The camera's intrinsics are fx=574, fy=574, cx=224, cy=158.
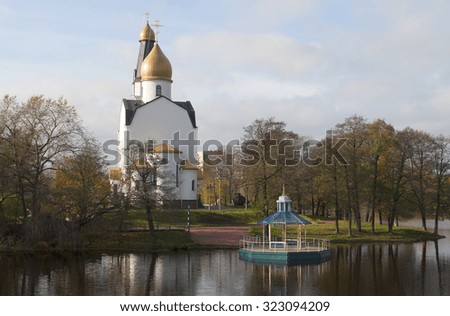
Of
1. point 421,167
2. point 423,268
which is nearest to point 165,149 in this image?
point 421,167

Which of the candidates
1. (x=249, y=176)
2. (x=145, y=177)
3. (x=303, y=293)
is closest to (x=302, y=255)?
(x=303, y=293)

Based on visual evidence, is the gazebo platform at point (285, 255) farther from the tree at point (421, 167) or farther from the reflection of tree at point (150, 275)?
the tree at point (421, 167)

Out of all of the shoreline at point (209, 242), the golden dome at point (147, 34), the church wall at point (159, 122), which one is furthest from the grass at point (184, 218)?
the golden dome at point (147, 34)

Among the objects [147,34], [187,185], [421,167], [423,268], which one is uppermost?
[147,34]

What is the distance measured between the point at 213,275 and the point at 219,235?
55.0 feet

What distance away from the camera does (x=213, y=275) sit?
97.4 feet

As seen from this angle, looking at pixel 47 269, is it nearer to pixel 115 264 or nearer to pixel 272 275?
pixel 115 264

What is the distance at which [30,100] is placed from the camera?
4178 centimetres

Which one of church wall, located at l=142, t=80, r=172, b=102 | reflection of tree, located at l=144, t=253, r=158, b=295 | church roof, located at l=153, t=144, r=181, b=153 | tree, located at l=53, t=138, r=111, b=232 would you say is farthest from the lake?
church wall, located at l=142, t=80, r=172, b=102

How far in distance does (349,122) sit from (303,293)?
91.3ft

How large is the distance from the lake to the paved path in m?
3.60

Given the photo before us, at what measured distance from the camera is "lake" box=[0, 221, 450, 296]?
25516 mm

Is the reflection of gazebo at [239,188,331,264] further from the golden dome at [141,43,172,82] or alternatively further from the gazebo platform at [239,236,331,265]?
the golden dome at [141,43,172,82]

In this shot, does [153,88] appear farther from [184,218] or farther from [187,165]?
[184,218]
